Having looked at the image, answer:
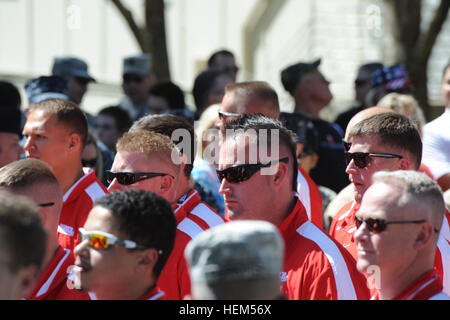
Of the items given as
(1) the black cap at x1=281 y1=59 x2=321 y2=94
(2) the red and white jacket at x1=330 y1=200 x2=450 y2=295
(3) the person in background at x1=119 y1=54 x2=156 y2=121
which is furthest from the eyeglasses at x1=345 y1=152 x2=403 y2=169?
(3) the person in background at x1=119 y1=54 x2=156 y2=121

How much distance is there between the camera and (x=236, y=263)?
2.63 metres

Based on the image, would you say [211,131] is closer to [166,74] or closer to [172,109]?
[172,109]

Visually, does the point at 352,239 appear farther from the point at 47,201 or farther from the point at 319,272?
the point at 47,201

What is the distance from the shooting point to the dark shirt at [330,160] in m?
7.06

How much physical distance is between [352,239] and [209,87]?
11.5 ft

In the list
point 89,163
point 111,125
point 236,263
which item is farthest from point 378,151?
point 111,125

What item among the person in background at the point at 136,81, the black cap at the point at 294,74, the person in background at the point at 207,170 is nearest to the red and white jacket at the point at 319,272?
the person in background at the point at 207,170

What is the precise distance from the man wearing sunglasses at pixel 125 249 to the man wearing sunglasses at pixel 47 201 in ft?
1.58

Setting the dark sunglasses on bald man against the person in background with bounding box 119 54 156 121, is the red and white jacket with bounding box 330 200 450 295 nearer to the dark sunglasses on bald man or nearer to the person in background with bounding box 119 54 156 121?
the dark sunglasses on bald man

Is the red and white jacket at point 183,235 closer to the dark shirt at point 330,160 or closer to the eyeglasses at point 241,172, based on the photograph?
the eyeglasses at point 241,172

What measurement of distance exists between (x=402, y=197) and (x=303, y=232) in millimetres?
686

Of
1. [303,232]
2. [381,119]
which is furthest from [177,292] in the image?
[381,119]

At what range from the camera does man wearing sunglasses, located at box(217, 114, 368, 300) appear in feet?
12.8
